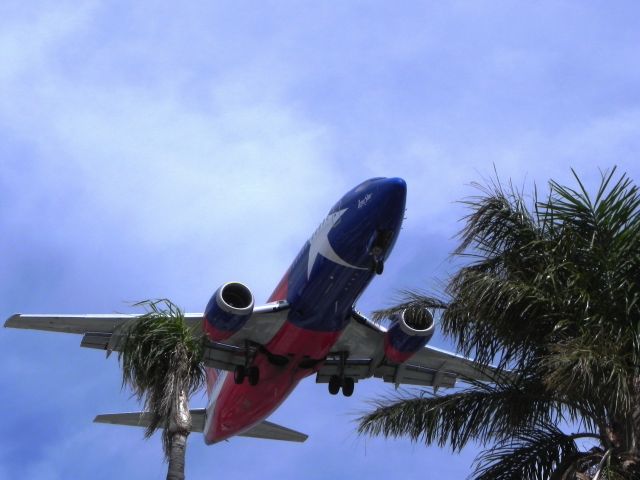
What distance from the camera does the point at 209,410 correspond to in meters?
28.4

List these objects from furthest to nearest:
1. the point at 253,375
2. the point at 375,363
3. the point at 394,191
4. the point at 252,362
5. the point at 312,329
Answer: the point at 375,363 → the point at 252,362 → the point at 253,375 → the point at 312,329 → the point at 394,191

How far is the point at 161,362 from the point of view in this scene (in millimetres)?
9812

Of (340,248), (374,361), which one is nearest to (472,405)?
(340,248)

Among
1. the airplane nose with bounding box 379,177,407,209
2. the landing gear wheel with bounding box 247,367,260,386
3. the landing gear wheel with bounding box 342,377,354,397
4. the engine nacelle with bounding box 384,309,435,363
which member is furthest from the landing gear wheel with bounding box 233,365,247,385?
the airplane nose with bounding box 379,177,407,209

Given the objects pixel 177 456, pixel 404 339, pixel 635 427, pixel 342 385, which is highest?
pixel 404 339

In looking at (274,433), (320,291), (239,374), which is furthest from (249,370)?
(274,433)

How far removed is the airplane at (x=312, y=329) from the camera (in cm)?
2147

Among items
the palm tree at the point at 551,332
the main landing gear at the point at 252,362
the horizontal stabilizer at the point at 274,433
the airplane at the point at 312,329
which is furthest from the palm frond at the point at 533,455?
the horizontal stabilizer at the point at 274,433

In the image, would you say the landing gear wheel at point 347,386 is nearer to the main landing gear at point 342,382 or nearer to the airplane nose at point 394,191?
the main landing gear at point 342,382

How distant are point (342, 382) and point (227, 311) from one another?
5.37 meters

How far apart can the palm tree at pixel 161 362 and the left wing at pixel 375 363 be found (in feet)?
48.2

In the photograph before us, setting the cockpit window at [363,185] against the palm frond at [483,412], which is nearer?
the palm frond at [483,412]

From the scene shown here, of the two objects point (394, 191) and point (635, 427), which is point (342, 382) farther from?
point (635, 427)

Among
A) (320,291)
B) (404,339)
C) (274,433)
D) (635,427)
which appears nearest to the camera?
(635,427)
